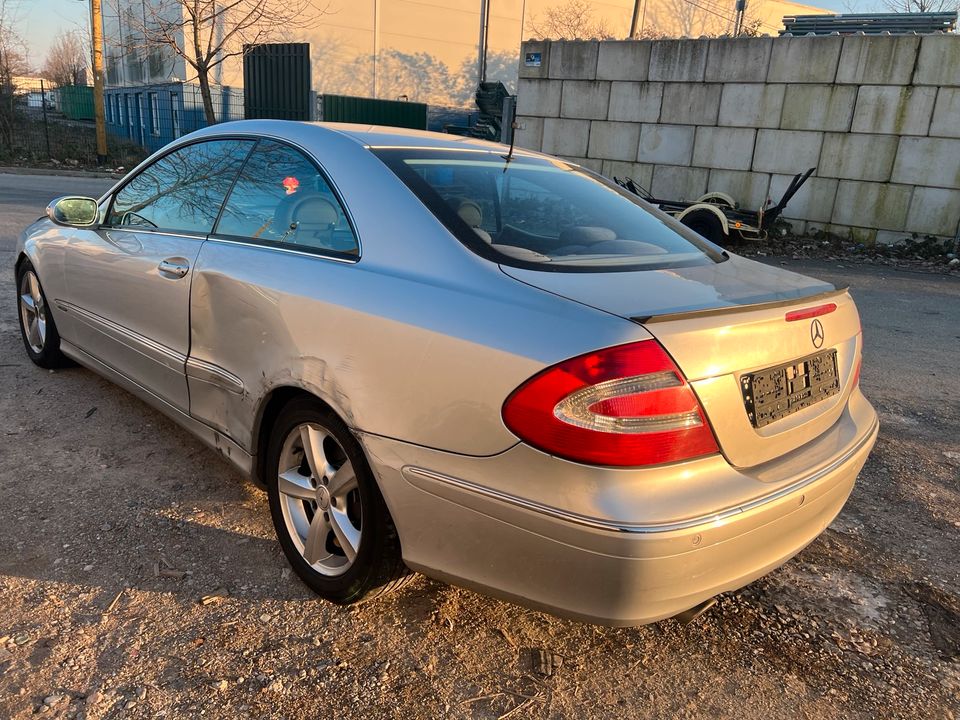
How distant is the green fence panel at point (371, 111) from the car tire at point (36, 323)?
758 inches

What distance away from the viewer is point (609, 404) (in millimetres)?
1699

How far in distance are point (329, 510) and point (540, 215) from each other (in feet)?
4.11

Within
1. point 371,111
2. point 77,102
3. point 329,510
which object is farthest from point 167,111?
point 329,510

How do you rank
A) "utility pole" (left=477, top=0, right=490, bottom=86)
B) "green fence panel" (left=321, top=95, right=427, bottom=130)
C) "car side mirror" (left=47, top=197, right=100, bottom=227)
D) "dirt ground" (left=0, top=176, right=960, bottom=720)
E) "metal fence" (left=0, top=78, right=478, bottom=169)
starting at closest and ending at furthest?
"dirt ground" (left=0, top=176, right=960, bottom=720) → "car side mirror" (left=47, top=197, right=100, bottom=227) → "metal fence" (left=0, top=78, right=478, bottom=169) → "green fence panel" (left=321, top=95, right=427, bottom=130) → "utility pole" (left=477, top=0, right=490, bottom=86)

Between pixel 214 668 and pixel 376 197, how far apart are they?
148cm

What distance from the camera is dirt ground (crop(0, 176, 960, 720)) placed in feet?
6.57

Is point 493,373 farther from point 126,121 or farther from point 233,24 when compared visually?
point 126,121

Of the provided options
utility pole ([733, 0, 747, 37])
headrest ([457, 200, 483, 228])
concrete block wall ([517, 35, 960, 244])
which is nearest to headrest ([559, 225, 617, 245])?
headrest ([457, 200, 483, 228])

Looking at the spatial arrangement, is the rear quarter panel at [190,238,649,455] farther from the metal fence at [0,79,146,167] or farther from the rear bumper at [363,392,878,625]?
the metal fence at [0,79,146,167]

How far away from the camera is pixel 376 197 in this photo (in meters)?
2.30

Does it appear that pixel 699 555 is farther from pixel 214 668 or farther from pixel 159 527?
pixel 159 527

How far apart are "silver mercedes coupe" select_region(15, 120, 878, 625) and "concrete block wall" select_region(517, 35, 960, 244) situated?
9.79m

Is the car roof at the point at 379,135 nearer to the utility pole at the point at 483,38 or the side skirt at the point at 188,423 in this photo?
the side skirt at the point at 188,423

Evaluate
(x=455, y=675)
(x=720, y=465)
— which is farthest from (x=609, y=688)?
(x=720, y=465)
